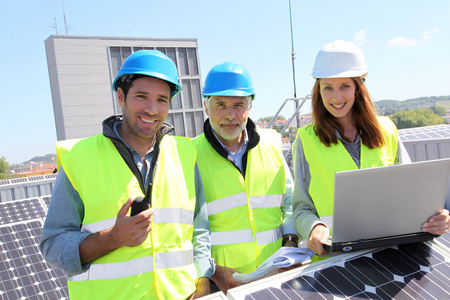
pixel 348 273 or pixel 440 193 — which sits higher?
pixel 440 193

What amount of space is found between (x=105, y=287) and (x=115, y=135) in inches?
35.7

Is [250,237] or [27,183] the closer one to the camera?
[250,237]

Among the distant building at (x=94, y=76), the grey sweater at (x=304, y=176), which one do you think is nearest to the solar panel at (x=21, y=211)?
the grey sweater at (x=304, y=176)

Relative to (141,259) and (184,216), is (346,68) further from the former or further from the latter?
(141,259)

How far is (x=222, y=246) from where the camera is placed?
2.65 meters

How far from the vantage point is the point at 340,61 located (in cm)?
241

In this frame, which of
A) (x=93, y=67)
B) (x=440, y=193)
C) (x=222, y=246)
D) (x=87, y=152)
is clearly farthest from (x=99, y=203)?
(x=93, y=67)

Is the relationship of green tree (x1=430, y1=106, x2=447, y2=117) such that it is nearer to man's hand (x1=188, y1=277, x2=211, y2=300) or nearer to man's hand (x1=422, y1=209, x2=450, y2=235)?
man's hand (x1=422, y1=209, x2=450, y2=235)

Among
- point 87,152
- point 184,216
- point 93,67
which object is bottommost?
point 184,216

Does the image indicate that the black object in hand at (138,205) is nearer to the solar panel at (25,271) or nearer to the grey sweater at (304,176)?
the grey sweater at (304,176)

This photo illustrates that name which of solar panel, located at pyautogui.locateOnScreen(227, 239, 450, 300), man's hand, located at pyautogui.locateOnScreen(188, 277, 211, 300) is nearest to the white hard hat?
solar panel, located at pyautogui.locateOnScreen(227, 239, 450, 300)

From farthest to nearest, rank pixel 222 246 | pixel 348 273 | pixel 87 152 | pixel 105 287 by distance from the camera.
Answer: pixel 222 246
pixel 87 152
pixel 105 287
pixel 348 273

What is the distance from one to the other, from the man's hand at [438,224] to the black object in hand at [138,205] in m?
1.51

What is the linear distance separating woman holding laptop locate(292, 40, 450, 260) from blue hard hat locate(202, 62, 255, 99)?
570 mm
